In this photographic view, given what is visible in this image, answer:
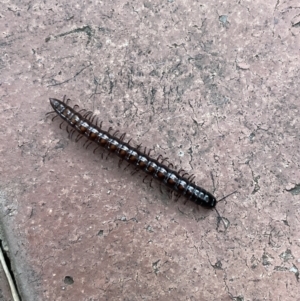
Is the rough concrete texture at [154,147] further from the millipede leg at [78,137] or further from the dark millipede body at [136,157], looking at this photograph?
the dark millipede body at [136,157]

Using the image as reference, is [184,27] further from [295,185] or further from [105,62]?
[295,185]

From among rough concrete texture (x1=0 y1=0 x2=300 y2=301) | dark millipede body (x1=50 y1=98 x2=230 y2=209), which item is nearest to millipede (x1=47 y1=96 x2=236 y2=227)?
dark millipede body (x1=50 y1=98 x2=230 y2=209)

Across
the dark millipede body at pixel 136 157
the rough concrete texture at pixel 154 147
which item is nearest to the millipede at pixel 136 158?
the dark millipede body at pixel 136 157

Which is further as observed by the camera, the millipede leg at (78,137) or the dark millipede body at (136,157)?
the millipede leg at (78,137)

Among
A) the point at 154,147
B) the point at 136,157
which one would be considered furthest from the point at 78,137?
the point at 154,147

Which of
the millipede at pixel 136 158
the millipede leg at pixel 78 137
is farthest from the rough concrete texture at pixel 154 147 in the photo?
the millipede at pixel 136 158

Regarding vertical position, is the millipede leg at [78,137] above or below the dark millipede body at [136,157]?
below

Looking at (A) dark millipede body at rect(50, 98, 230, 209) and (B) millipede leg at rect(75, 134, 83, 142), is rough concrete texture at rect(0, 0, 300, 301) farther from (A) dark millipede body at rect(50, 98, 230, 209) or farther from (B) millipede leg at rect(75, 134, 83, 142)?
(A) dark millipede body at rect(50, 98, 230, 209)

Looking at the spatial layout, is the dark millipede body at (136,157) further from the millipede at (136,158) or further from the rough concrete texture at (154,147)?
the rough concrete texture at (154,147)
